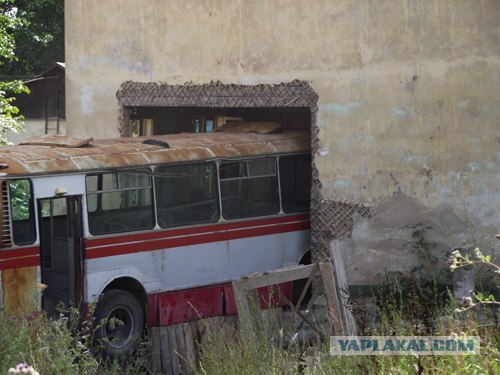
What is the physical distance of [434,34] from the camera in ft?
41.3

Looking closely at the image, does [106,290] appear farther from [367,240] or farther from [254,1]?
[254,1]

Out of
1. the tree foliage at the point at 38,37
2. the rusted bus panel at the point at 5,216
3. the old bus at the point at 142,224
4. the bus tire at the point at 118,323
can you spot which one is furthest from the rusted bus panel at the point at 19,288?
the tree foliage at the point at 38,37

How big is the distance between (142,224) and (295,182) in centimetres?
303

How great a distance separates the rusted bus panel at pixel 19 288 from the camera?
1056 centimetres

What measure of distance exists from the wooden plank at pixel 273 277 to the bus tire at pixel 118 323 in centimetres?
272

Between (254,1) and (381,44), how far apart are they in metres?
2.54

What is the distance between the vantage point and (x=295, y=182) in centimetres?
1427

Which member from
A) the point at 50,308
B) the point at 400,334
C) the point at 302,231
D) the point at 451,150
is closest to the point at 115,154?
the point at 50,308

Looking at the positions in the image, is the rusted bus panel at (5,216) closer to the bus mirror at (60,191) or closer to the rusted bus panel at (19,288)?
the rusted bus panel at (19,288)

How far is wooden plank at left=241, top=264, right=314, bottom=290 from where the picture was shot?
894 centimetres

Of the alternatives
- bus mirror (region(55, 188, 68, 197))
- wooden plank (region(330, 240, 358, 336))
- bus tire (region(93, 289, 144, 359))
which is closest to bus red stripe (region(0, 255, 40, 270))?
bus mirror (region(55, 188, 68, 197))

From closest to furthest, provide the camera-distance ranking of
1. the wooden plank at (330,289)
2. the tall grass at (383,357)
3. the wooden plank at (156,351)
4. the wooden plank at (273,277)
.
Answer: the tall grass at (383,357)
the wooden plank at (330,289)
the wooden plank at (273,277)
the wooden plank at (156,351)

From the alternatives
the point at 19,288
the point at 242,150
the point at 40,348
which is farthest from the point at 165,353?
the point at 40,348

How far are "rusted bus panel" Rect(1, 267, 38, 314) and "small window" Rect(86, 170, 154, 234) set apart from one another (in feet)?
3.47
